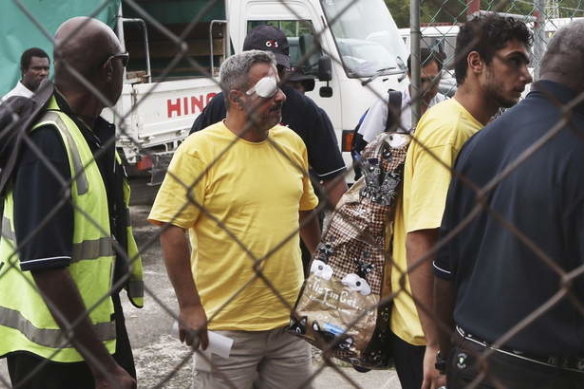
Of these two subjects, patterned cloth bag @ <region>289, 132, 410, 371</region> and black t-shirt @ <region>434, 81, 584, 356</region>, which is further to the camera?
patterned cloth bag @ <region>289, 132, 410, 371</region>

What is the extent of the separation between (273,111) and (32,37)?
16.4ft

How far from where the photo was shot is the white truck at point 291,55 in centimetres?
796

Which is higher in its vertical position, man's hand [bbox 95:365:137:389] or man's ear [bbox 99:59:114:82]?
man's ear [bbox 99:59:114:82]

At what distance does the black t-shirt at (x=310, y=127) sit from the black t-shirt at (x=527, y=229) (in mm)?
1610

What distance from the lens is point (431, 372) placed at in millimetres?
2455

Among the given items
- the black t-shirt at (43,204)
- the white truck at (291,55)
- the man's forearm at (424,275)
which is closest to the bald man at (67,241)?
the black t-shirt at (43,204)

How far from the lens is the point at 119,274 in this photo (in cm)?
263

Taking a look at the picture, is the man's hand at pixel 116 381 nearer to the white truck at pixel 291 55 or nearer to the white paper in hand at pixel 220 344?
the white paper in hand at pixel 220 344

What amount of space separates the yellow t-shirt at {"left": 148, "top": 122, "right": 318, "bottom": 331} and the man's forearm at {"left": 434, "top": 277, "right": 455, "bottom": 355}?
0.69 meters

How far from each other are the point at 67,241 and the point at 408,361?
1194 mm

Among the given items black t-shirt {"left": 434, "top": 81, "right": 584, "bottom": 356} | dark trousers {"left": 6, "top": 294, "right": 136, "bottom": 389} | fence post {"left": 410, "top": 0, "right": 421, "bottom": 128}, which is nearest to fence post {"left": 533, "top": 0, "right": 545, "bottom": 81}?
fence post {"left": 410, "top": 0, "right": 421, "bottom": 128}

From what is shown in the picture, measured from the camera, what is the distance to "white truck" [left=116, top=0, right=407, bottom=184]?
7.96m

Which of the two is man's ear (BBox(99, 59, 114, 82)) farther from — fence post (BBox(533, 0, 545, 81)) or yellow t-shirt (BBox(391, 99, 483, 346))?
fence post (BBox(533, 0, 545, 81))

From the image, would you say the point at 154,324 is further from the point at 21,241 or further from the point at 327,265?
the point at 21,241
